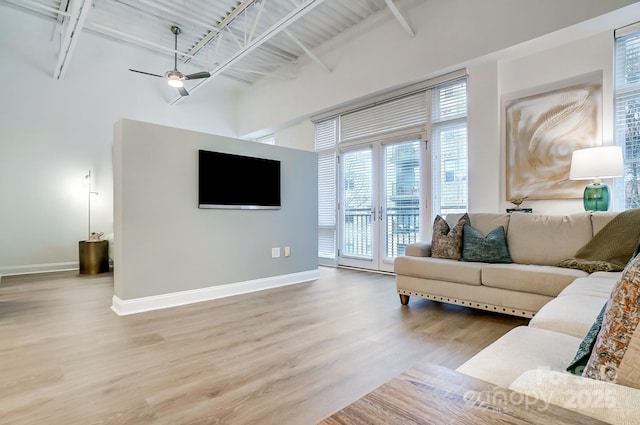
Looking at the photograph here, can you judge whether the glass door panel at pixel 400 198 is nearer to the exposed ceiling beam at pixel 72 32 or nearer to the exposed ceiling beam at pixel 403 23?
the exposed ceiling beam at pixel 403 23

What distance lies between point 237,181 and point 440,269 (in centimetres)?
255

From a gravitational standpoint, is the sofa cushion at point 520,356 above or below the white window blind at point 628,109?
below

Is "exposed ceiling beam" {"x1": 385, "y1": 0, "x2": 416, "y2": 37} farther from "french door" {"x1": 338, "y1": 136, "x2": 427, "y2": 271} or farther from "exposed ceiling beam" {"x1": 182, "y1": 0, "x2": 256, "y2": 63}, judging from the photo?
"exposed ceiling beam" {"x1": 182, "y1": 0, "x2": 256, "y2": 63}

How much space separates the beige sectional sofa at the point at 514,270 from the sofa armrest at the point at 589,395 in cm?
221

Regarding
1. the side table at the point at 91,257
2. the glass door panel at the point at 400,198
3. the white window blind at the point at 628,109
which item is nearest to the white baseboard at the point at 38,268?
the side table at the point at 91,257

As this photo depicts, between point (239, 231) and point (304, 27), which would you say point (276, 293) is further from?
point (304, 27)

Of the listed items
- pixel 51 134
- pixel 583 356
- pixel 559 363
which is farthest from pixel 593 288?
pixel 51 134

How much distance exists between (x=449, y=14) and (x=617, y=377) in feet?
15.6

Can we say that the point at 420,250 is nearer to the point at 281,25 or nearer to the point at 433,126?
the point at 433,126

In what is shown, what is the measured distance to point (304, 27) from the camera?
18.4ft

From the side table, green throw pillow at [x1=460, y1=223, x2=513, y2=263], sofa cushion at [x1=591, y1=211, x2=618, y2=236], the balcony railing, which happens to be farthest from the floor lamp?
sofa cushion at [x1=591, y1=211, x2=618, y2=236]

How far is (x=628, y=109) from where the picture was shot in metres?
3.40

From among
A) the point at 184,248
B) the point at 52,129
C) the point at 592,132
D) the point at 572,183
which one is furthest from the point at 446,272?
the point at 52,129

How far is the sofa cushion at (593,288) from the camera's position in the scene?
1.89 metres
